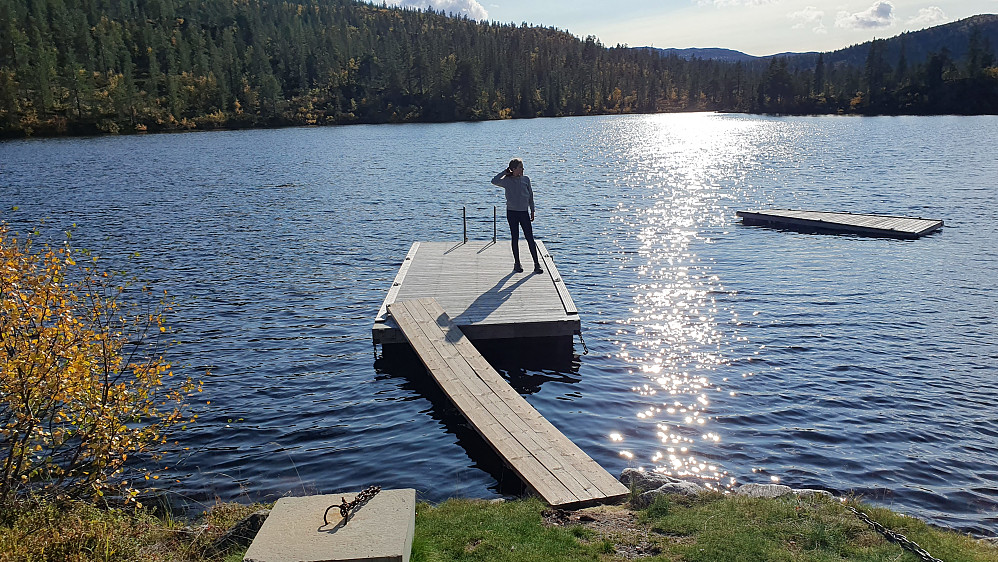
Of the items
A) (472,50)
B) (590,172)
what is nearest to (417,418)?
(590,172)

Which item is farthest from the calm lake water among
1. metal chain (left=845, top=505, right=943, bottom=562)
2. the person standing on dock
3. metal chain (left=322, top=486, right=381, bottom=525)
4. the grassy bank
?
metal chain (left=322, top=486, right=381, bottom=525)

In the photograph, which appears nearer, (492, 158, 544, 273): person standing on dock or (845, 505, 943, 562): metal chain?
(845, 505, 943, 562): metal chain

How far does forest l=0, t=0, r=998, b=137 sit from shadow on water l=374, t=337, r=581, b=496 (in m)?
93.5

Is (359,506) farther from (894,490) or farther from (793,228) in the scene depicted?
(793,228)

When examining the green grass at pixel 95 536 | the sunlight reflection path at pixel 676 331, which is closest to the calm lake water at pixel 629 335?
the sunlight reflection path at pixel 676 331

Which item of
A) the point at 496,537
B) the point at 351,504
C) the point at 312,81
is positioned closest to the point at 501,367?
the point at 496,537

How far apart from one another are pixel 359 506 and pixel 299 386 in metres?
7.55

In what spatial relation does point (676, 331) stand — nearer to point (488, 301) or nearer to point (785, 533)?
point (488, 301)

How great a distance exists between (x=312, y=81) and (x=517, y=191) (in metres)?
139

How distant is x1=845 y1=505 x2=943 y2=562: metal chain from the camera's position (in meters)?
6.16

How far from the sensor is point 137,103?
10312cm

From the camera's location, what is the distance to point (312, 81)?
14375cm

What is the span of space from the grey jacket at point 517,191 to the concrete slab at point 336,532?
33.0 ft

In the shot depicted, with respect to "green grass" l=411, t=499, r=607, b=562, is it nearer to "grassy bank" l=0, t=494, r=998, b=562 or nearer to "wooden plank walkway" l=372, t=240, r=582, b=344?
"grassy bank" l=0, t=494, r=998, b=562
